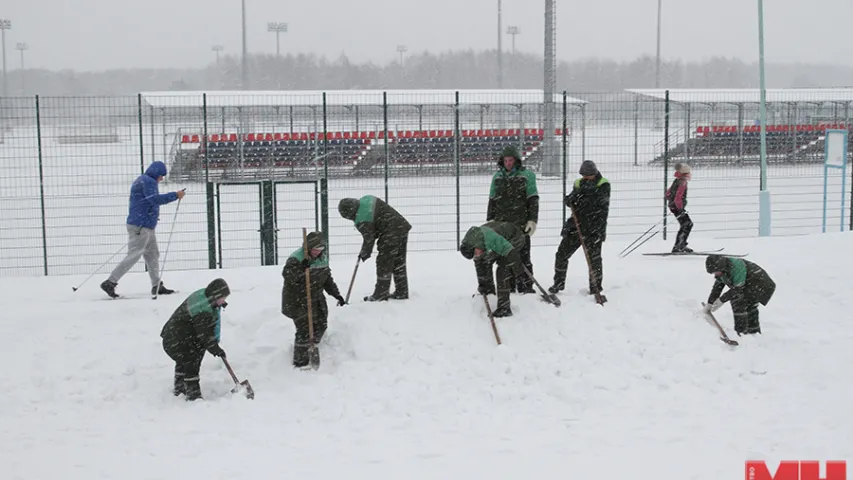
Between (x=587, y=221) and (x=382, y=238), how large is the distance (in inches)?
86.9

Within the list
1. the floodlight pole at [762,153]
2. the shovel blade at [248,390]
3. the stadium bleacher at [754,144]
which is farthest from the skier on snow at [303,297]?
the stadium bleacher at [754,144]

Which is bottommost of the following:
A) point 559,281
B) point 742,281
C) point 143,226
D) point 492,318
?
point 492,318

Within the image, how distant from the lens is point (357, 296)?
930 cm

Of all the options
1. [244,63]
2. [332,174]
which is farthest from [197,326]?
[244,63]

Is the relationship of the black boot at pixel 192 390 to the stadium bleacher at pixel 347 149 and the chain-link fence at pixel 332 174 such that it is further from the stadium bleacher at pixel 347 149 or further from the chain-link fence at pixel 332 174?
the stadium bleacher at pixel 347 149

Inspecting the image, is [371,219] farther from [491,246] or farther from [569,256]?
[569,256]

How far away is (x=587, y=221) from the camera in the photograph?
30.1 ft

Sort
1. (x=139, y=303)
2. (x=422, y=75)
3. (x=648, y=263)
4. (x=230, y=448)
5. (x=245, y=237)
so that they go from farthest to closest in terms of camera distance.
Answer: (x=422, y=75), (x=245, y=237), (x=648, y=263), (x=139, y=303), (x=230, y=448)

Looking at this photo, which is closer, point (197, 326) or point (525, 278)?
point (197, 326)

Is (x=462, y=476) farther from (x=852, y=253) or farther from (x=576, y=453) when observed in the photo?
(x=852, y=253)

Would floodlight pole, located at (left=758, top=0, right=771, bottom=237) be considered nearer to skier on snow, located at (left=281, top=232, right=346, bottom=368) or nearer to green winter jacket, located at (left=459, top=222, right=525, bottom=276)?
green winter jacket, located at (left=459, top=222, right=525, bottom=276)

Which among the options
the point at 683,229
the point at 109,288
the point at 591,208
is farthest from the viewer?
the point at 683,229

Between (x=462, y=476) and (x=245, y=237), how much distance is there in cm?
1012

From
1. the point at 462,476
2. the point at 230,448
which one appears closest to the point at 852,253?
the point at 462,476
